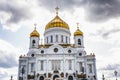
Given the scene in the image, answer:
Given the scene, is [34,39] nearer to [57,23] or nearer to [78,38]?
[57,23]

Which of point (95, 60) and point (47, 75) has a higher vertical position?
point (95, 60)

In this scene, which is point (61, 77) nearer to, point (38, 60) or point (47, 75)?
point (47, 75)

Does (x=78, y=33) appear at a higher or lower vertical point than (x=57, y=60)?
higher

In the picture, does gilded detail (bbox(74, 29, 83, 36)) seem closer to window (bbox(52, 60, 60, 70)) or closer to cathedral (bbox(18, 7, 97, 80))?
cathedral (bbox(18, 7, 97, 80))

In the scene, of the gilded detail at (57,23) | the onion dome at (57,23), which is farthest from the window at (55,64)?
the gilded detail at (57,23)

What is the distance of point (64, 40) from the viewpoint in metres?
59.3

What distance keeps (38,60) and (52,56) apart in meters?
3.43

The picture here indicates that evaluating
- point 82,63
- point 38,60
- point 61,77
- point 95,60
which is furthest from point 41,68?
point 95,60

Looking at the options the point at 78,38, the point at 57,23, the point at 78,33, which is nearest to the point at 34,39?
the point at 57,23

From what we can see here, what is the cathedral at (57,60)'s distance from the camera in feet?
173

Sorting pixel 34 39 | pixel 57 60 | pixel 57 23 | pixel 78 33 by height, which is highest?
pixel 57 23

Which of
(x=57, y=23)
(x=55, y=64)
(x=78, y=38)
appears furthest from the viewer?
(x=57, y=23)

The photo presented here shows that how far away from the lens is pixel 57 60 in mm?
53688

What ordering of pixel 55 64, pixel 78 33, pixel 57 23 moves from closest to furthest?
pixel 55 64 → pixel 78 33 → pixel 57 23
